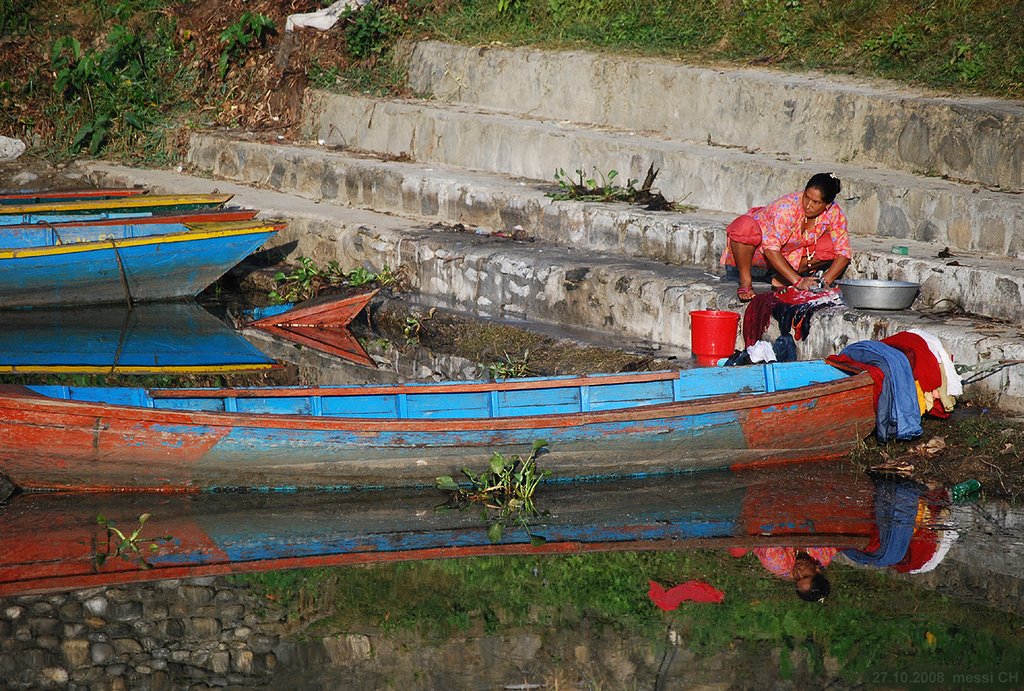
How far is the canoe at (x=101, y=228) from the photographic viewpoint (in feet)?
38.1

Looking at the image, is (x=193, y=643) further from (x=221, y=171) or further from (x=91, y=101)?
(x=91, y=101)

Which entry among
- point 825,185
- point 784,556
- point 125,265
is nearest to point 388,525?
point 784,556

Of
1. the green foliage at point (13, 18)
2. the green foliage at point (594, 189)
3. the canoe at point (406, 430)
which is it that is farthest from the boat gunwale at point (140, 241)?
the green foliage at point (13, 18)

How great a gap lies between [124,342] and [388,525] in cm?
482

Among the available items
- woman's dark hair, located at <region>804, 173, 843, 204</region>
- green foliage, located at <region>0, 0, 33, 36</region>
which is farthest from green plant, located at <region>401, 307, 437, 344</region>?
green foliage, located at <region>0, 0, 33, 36</region>

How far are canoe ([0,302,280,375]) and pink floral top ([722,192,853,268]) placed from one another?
3.93 metres

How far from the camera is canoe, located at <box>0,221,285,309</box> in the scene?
1102cm

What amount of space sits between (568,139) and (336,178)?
2.57 metres

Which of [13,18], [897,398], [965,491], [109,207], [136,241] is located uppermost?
[13,18]

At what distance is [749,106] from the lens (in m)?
10.5

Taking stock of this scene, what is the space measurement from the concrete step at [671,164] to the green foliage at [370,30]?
74 cm

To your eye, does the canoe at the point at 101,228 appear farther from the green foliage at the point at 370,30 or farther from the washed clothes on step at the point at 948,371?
the washed clothes on step at the point at 948,371

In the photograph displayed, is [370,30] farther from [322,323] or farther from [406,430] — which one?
[406,430]

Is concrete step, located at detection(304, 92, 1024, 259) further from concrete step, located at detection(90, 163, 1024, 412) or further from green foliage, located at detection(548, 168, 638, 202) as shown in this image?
concrete step, located at detection(90, 163, 1024, 412)
